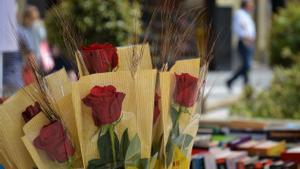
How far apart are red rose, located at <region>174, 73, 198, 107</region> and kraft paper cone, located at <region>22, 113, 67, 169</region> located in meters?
0.42

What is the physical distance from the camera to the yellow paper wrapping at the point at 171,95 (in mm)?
2059

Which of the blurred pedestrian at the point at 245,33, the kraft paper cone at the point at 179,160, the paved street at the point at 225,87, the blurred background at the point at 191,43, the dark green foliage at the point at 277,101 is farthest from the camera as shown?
the blurred pedestrian at the point at 245,33

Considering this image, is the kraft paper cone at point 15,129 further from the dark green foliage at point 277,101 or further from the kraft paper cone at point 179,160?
the dark green foliage at point 277,101

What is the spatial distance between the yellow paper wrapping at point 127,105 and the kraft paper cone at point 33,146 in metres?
0.11

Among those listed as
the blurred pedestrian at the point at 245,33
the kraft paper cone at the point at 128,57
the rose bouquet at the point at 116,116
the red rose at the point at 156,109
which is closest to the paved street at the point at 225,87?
the blurred pedestrian at the point at 245,33

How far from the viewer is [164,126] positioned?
6.79 feet

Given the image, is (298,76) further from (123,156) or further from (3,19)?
(123,156)

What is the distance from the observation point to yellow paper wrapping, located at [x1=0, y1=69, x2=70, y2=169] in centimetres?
202

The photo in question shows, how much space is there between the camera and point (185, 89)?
2127 millimetres

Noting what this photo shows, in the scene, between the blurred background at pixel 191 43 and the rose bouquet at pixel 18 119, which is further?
the blurred background at pixel 191 43

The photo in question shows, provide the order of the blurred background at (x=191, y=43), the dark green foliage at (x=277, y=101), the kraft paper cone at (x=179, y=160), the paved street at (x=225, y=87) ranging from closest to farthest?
the kraft paper cone at (x=179, y=160) → the blurred background at (x=191, y=43) → the dark green foliage at (x=277, y=101) → the paved street at (x=225, y=87)

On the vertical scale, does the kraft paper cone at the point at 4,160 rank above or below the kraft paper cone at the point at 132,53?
below

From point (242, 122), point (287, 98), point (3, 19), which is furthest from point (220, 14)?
point (3, 19)

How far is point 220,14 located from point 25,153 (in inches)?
722
